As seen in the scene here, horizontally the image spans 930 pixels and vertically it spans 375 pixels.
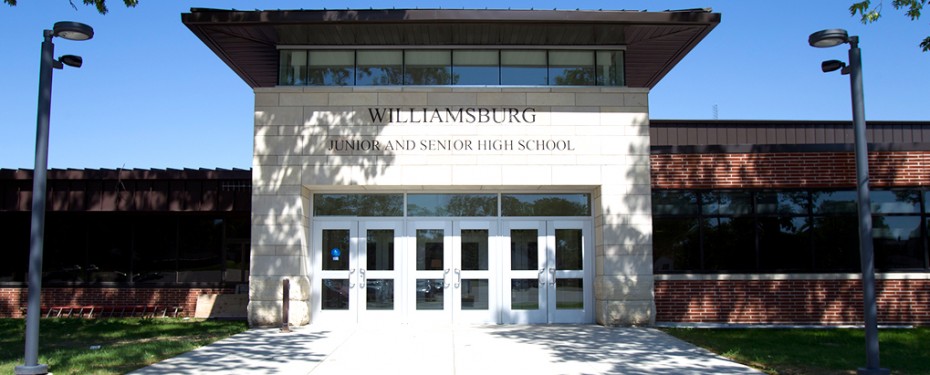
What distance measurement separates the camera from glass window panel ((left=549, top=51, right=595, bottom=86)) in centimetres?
1535

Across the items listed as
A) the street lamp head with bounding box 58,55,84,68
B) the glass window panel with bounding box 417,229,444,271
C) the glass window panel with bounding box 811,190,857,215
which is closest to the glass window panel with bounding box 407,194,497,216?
the glass window panel with bounding box 417,229,444,271

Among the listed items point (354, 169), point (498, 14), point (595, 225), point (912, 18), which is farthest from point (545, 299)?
point (912, 18)

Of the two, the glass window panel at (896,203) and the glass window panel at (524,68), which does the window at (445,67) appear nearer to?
the glass window panel at (524,68)

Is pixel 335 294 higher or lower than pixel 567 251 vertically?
lower

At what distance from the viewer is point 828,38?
924 cm

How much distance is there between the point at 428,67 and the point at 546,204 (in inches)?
142

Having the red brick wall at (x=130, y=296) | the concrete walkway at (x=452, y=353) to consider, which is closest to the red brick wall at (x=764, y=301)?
the concrete walkway at (x=452, y=353)

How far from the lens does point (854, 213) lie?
15289 millimetres

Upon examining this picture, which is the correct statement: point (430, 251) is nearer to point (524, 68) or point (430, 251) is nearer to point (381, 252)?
point (381, 252)

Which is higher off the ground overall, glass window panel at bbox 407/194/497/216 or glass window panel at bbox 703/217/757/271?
glass window panel at bbox 407/194/497/216

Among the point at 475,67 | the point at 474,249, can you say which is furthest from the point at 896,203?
the point at 475,67

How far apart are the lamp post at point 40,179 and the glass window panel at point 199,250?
8.52 meters

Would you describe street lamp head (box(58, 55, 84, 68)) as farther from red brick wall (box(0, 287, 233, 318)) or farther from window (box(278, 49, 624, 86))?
red brick wall (box(0, 287, 233, 318))

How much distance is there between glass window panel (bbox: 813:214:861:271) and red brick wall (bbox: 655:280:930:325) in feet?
1.10
